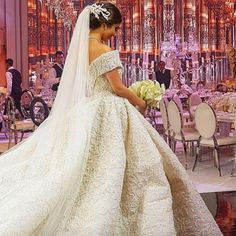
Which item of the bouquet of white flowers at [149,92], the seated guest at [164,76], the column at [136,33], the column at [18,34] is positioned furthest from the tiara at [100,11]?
the column at [136,33]

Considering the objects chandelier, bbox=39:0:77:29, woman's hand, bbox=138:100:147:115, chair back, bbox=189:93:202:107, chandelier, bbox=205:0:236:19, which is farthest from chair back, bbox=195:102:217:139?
chandelier, bbox=205:0:236:19

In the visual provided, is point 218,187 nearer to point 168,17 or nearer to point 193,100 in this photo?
point 193,100

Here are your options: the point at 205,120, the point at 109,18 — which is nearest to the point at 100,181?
the point at 109,18

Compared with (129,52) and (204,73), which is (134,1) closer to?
(129,52)

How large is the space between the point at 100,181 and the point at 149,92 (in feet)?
2.33

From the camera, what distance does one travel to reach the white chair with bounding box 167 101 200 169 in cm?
676

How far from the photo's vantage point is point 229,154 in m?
7.95

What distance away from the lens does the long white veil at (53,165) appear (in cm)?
312

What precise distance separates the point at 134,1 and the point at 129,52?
1412 millimetres

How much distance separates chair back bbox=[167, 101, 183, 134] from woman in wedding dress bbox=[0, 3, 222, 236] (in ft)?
10.1

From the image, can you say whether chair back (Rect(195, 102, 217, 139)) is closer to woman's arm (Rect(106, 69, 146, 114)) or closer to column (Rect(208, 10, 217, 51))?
woman's arm (Rect(106, 69, 146, 114))

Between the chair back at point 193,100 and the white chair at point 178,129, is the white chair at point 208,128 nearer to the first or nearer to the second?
the white chair at point 178,129

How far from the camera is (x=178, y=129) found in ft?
22.4

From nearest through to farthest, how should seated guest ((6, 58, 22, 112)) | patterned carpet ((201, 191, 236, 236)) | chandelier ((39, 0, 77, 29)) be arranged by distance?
patterned carpet ((201, 191, 236, 236)), seated guest ((6, 58, 22, 112)), chandelier ((39, 0, 77, 29))
